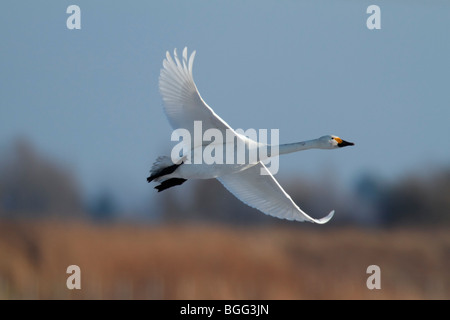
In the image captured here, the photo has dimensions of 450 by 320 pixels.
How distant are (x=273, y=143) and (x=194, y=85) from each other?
0.72 meters

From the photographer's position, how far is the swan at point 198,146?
5.32m

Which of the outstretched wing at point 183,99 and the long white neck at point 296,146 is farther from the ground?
the outstretched wing at point 183,99

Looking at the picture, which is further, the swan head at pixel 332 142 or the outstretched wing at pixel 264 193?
the outstretched wing at pixel 264 193

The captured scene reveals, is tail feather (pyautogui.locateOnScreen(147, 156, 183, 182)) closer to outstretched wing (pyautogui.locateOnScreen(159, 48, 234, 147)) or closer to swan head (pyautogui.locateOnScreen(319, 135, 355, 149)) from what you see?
outstretched wing (pyautogui.locateOnScreen(159, 48, 234, 147))

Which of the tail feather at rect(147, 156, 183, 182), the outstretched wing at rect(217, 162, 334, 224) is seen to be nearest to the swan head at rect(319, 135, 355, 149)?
the outstretched wing at rect(217, 162, 334, 224)

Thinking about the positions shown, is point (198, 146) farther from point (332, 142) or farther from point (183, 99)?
point (332, 142)

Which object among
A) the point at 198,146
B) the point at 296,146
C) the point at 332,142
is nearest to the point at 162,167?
the point at 198,146

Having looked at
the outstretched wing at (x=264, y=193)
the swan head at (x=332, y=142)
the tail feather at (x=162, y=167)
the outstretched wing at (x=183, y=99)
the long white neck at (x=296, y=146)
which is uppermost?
the outstretched wing at (x=183, y=99)

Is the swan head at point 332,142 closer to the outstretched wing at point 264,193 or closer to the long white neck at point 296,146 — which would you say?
the long white neck at point 296,146

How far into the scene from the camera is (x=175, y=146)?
571 cm

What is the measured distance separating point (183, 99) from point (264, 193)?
1.24 metres

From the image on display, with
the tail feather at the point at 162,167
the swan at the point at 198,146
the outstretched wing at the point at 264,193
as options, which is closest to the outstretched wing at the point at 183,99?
the swan at the point at 198,146

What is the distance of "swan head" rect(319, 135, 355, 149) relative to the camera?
19.1 feet

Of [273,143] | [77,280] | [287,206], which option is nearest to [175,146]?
[273,143]
